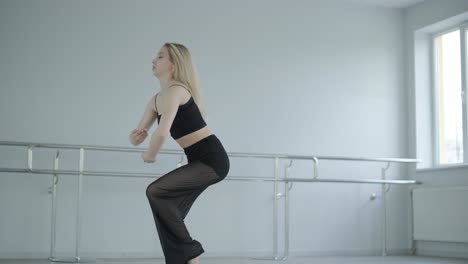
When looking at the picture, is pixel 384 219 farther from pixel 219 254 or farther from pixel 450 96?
pixel 219 254

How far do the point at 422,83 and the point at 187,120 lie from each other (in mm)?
4327

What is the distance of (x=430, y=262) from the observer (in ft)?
16.3

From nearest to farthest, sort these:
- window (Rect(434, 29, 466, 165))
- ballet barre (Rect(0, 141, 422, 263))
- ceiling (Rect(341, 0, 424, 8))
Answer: ballet barre (Rect(0, 141, 422, 263)) → window (Rect(434, 29, 466, 165)) → ceiling (Rect(341, 0, 424, 8))

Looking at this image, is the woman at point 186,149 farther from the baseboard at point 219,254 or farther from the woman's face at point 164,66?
the baseboard at point 219,254

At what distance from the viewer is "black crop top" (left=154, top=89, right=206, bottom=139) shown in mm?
2590

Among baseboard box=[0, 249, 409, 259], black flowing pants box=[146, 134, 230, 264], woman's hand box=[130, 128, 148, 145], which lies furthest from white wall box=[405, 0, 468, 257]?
woman's hand box=[130, 128, 148, 145]

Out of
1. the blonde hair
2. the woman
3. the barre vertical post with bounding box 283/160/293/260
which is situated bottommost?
the barre vertical post with bounding box 283/160/293/260

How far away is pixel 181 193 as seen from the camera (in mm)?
2562

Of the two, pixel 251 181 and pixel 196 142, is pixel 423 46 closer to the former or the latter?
pixel 251 181

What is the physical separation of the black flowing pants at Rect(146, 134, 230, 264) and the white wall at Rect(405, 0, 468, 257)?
3765 millimetres

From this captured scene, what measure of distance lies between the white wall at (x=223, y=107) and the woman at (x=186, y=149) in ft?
8.49

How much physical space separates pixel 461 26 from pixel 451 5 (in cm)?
24

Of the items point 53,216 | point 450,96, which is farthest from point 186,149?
point 450,96

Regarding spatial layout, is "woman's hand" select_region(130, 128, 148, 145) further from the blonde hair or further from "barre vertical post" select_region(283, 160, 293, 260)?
"barre vertical post" select_region(283, 160, 293, 260)
